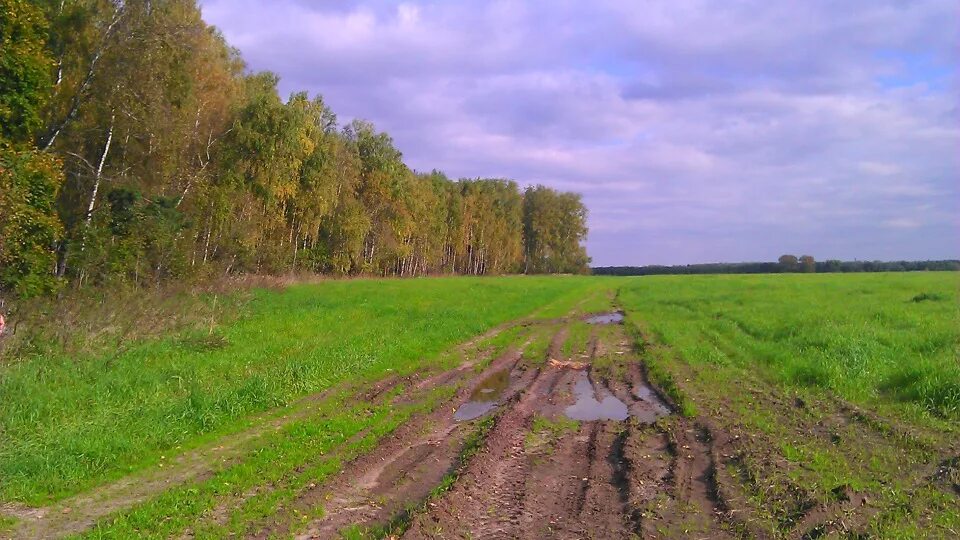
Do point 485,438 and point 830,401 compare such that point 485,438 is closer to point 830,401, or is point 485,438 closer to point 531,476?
point 531,476

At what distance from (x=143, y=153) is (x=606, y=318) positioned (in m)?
18.8

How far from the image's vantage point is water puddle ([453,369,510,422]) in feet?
35.1

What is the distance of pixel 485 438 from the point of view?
8586mm

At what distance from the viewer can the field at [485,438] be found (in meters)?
6.01

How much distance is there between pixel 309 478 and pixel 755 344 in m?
12.5

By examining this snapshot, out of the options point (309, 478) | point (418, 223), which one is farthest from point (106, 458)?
point (418, 223)

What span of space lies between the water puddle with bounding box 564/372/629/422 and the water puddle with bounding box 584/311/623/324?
13341mm

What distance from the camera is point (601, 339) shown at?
2031 cm

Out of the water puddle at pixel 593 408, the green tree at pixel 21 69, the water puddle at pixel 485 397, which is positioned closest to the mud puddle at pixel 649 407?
the water puddle at pixel 593 408

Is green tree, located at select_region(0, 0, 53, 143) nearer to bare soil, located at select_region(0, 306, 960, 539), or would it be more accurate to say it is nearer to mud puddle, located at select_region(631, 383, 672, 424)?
bare soil, located at select_region(0, 306, 960, 539)

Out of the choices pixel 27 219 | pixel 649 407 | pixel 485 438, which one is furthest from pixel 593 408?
pixel 27 219

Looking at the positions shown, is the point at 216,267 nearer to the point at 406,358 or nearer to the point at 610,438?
the point at 406,358

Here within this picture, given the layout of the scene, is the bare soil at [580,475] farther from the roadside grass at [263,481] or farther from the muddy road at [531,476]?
the roadside grass at [263,481]

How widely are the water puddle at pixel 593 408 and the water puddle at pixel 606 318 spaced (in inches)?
525
